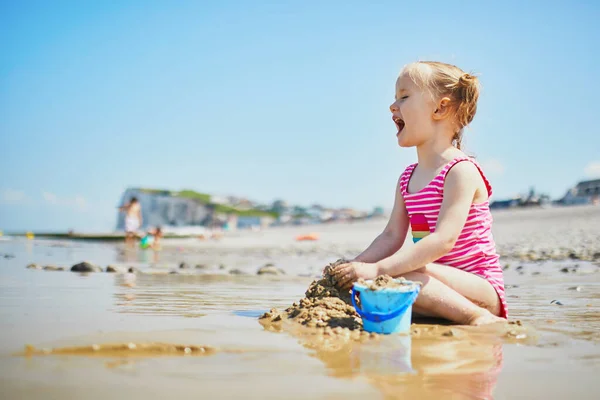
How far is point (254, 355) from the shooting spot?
2.01 meters

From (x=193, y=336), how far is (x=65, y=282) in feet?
9.33

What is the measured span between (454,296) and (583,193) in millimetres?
49660

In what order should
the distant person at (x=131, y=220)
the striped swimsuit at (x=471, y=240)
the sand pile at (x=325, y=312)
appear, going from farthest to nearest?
1. the distant person at (x=131, y=220)
2. the striped swimsuit at (x=471, y=240)
3. the sand pile at (x=325, y=312)

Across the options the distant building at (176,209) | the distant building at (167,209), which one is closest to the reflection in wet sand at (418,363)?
the distant building at (176,209)

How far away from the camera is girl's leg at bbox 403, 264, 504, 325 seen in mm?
2809

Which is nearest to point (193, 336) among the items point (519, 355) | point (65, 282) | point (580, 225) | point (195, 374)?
point (195, 374)

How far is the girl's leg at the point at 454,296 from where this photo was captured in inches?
111

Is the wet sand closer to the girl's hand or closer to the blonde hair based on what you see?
the girl's hand

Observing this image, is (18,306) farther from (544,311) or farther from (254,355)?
(544,311)

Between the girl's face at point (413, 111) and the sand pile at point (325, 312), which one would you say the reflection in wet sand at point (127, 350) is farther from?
the girl's face at point (413, 111)

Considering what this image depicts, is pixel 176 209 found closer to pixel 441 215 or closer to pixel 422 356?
pixel 441 215

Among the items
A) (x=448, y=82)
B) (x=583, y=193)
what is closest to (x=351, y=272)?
(x=448, y=82)

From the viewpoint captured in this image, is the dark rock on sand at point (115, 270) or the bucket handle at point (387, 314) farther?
the dark rock on sand at point (115, 270)

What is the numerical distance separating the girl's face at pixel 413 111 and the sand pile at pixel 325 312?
822 millimetres
